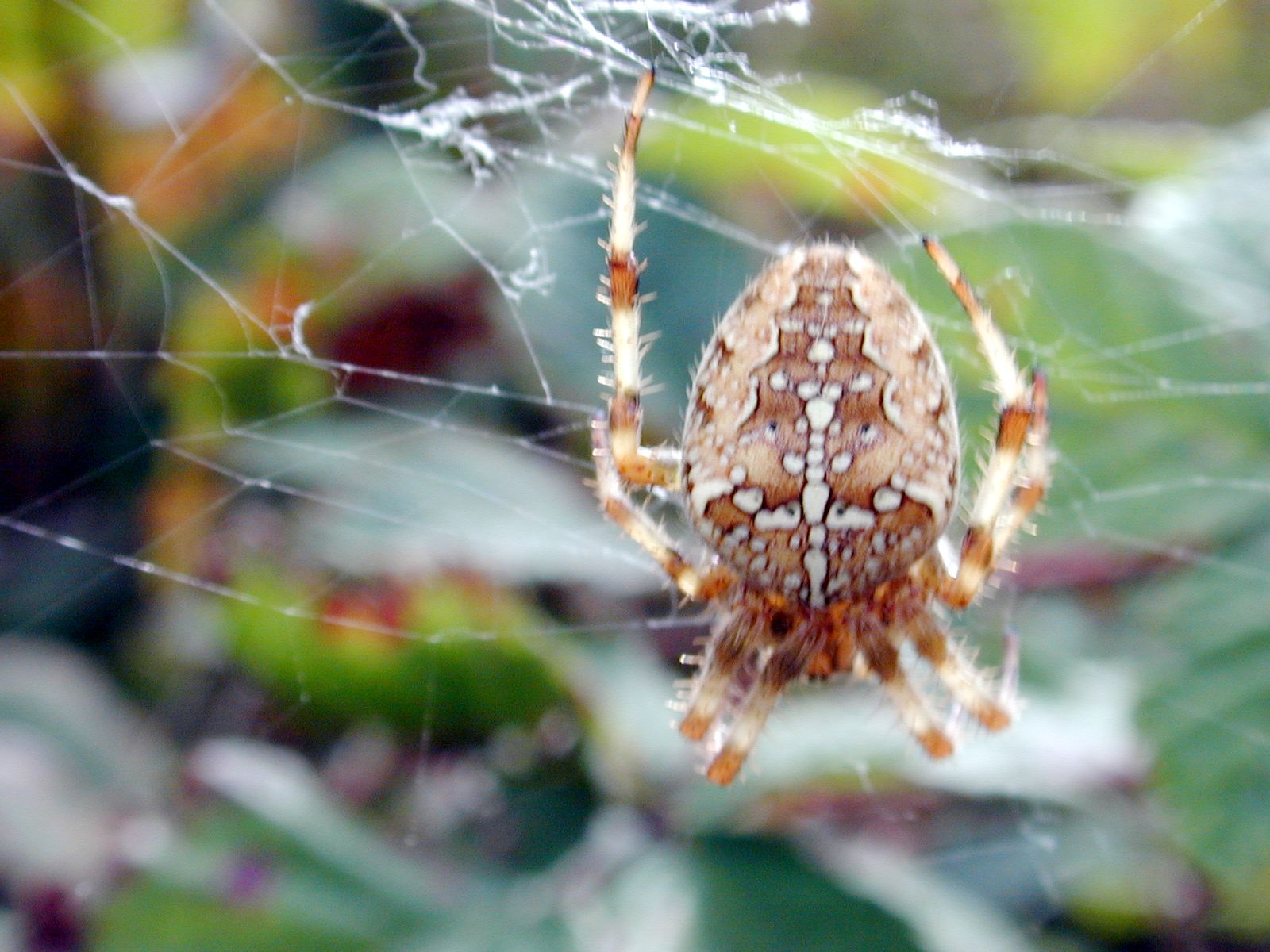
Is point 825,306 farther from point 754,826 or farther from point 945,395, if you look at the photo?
point 754,826

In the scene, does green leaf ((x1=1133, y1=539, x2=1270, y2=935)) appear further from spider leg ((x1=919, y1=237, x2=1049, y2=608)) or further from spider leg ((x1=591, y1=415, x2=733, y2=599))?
spider leg ((x1=591, y1=415, x2=733, y2=599))

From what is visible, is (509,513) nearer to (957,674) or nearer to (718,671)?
(718,671)

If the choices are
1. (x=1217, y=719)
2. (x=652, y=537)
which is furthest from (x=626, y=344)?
(x=1217, y=719)

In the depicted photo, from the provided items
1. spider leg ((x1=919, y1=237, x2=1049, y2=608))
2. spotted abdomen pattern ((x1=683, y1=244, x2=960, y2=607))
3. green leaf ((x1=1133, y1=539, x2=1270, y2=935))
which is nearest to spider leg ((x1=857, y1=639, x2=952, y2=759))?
spider leg ((x1=919, y1=237, x2=1049, y2=608))

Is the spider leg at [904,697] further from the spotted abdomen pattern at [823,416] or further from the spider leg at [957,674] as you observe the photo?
the spotted abdomen pattern at [823,416]

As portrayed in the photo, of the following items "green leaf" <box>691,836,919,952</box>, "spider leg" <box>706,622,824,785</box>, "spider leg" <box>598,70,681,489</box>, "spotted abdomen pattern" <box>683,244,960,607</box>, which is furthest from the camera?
"spider leg" <box>706,622,824,785</box>

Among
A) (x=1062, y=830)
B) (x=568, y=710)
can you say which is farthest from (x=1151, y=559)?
(x=568, y=710)

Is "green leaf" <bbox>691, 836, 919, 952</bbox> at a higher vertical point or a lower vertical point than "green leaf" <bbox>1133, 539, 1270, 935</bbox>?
lower
